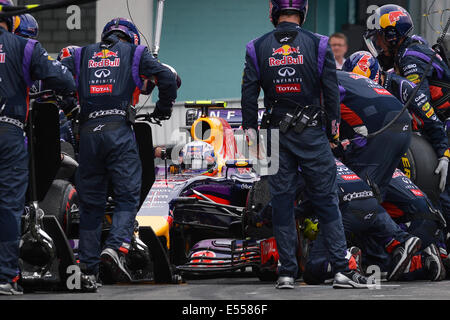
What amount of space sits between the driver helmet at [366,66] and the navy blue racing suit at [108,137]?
6.32 feet

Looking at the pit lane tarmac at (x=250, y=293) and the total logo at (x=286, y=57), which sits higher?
the total logo at (x=286, y=57)

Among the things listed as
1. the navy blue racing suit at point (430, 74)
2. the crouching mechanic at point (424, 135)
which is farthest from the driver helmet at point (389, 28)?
the crouching mechanic at point (424, 135)

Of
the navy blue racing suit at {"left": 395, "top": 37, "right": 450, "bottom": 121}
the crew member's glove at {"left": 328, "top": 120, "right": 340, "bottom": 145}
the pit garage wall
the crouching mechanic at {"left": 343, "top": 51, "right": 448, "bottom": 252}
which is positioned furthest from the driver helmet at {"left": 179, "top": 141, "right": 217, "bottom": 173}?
the pit garage wall

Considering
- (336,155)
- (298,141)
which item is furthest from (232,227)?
(298,141)

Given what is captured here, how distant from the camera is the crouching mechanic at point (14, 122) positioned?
6.55m

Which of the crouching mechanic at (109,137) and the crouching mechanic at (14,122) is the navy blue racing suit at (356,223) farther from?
the crouching mechanic at (14,122)

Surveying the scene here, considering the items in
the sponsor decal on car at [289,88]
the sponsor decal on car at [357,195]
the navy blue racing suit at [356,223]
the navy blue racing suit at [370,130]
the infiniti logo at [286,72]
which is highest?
the infiniti logo at [286,72]

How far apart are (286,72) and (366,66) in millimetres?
1720

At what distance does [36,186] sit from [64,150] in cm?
130

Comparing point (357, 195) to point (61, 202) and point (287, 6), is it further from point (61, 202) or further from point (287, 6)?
point (61, 202)

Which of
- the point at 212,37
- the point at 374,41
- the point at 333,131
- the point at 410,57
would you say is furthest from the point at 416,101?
the point at 212,37

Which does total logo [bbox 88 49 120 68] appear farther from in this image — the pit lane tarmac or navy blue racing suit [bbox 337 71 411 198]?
navy blue racing suit [bbox 337 71 411 198]

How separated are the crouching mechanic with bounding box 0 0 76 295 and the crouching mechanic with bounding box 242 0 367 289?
138cm

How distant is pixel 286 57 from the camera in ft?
23.1
